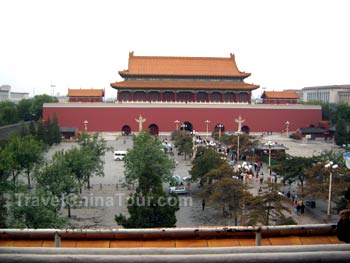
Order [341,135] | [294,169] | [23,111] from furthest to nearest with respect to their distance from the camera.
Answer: [23,111], [341,135], [294,169]

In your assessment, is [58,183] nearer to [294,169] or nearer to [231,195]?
[231,195]

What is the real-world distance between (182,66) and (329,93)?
44620mm

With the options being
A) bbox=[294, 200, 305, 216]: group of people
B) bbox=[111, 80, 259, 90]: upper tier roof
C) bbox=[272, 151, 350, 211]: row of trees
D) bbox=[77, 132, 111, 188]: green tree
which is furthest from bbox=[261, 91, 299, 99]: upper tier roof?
bbox=[294, 200, 305, 216]: group of people

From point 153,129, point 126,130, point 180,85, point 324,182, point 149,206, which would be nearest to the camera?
point 149,206

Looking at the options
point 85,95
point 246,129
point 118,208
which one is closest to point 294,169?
point 118,208

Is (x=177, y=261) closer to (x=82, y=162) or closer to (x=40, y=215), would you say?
(x=40, y=215)

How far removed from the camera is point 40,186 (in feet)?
30.9

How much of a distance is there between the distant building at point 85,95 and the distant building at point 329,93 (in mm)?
39093

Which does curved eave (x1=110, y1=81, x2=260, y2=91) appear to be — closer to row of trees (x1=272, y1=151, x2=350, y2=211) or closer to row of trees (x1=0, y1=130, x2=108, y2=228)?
row of trees (x1=0, y1=130, x2=108, y2=228)

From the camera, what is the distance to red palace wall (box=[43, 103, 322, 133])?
1164 inches

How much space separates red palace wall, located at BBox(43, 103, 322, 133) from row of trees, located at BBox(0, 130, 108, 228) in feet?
45.0

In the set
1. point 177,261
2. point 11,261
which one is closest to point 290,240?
point 177,261

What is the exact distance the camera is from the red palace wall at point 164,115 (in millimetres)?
29578

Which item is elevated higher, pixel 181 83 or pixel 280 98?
pixel 181 83
